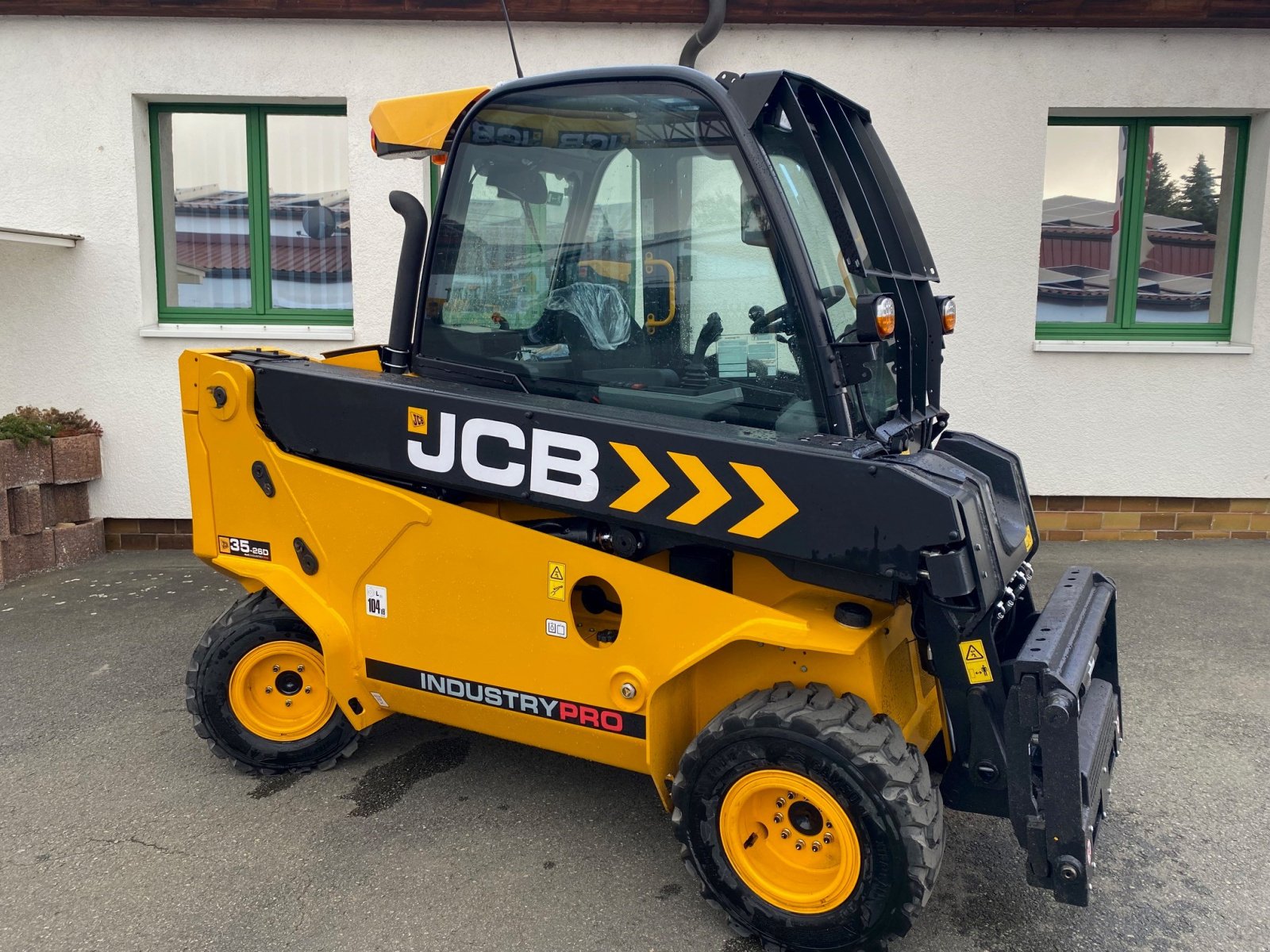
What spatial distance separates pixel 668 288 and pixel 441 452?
0.85 meters

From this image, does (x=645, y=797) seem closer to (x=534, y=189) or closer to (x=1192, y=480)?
(x=534, y=189)

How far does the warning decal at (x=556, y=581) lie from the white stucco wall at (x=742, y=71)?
4.22m

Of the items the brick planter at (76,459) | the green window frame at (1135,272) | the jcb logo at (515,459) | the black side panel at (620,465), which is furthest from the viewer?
the green window frame at (1135,272)

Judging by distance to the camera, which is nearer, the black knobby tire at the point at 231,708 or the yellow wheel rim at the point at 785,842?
the yellow wheel rim at the point at 785,842

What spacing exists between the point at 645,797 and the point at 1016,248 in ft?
15.7

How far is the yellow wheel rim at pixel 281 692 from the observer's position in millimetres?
3670

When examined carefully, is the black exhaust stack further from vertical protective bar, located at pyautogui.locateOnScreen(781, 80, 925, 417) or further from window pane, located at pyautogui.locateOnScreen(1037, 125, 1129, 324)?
window pane, located at pyautogui.locateOnScreen(1037, 125, 1129, 324)

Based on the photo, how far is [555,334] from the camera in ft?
10.2

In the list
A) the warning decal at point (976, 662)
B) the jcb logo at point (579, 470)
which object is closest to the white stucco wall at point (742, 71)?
the jcb logo at point (579, 470)

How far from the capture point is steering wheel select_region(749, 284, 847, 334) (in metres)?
2.73

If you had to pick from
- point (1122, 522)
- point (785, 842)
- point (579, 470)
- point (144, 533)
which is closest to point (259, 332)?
point (144, 533)

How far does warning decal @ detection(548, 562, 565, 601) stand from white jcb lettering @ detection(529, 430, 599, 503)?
23 cm

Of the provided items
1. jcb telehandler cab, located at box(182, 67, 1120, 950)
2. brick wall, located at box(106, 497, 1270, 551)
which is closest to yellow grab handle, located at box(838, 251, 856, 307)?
jcb telehandler cab, located at box(182, 67, 1120, 950)

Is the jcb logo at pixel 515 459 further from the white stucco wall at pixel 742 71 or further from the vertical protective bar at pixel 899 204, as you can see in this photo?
the white stucco wall at pixel 742 71
